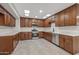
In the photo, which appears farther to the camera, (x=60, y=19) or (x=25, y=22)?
(x=25, y=22)

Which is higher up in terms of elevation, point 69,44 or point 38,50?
point 69,44

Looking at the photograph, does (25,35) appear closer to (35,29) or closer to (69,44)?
(35,29)

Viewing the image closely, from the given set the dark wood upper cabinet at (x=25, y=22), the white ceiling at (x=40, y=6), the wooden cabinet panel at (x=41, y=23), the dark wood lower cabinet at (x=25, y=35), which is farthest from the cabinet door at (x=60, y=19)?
the wooden cabinet panel at (x=41, y=23)

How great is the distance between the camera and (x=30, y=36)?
797cm

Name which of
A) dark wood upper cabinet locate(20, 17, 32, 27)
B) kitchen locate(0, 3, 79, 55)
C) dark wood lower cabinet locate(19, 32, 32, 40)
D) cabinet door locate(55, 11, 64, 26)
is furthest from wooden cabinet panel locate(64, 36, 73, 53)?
dark wood upper cabinet locate(20, 17, 32, 27)

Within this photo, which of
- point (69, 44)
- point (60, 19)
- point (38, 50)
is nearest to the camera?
point (69, 44)

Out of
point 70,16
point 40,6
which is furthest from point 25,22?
point 70,16

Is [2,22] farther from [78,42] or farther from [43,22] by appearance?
[43,22]

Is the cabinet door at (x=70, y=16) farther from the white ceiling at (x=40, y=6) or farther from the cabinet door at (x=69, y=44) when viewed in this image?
the cabinet door at (x=69, y=44)

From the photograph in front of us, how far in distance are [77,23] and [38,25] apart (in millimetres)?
5272

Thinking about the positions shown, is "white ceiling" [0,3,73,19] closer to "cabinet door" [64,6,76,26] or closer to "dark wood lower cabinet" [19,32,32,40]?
"cabinet door" [64,6,76,26]

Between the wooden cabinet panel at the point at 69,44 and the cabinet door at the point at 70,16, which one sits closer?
the wooden cabinet panel at the point at 69,44

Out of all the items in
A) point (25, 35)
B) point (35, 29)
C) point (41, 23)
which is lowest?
point (25, 35)
